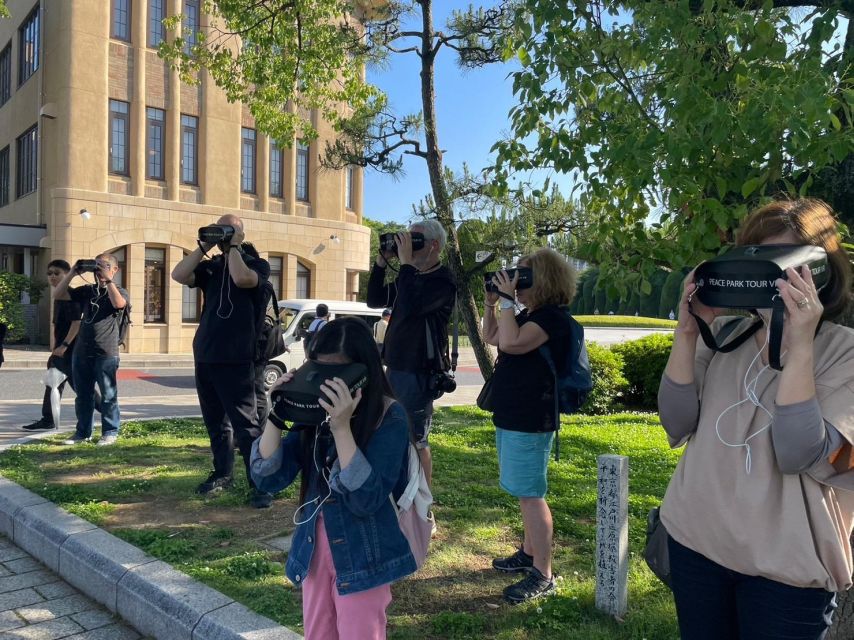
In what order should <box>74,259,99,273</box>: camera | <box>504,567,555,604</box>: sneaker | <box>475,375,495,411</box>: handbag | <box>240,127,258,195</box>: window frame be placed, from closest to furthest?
<box>504,567,555,604</box>: sneaker < <box>475,375,495,411</box>: handbag < <box>74,259,99,273</box>: camera < <box>240,127,258,195</box>: window frame

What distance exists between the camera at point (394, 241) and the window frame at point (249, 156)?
1872 cm

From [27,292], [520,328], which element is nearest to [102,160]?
[27,292]

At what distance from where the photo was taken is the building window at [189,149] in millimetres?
20734

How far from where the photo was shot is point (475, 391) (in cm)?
1405

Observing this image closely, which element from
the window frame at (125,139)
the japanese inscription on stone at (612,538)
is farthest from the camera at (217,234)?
the window frame at (125,139)

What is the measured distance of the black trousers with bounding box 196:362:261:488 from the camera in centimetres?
472

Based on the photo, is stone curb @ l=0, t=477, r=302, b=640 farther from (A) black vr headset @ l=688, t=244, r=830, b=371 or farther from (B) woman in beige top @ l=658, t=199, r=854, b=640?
(A) black vr headset @ l=688, t=244, r=830, b=371

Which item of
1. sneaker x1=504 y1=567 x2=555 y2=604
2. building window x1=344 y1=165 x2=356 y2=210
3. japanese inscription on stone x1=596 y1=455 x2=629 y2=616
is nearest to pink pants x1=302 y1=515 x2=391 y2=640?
sneaker x1=504 y1=567 x2=555 y2=604

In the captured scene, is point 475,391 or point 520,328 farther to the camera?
point 475,391

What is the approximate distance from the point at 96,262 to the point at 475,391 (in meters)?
8.92

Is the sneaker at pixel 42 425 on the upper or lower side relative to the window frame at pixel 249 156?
lower

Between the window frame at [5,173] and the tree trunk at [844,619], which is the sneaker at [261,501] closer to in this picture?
the tree trunk at [844,619]

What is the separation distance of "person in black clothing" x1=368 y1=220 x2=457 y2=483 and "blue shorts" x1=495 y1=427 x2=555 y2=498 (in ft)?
2.82

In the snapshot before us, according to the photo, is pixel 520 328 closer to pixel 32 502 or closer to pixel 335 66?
pixel 32 502
